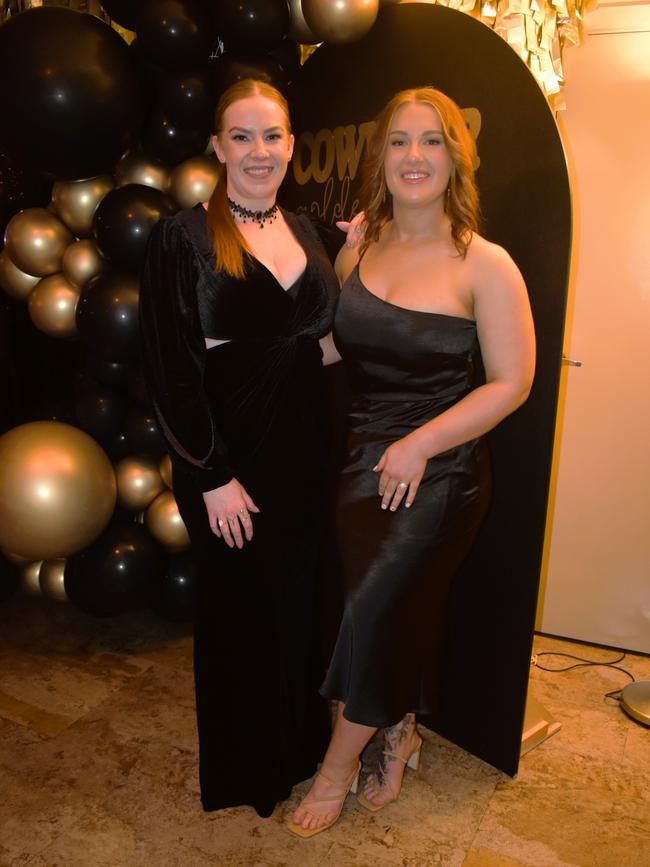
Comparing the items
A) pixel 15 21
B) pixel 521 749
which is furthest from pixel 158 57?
pixel 521 749

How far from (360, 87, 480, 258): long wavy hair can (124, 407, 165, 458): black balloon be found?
122 centimetres

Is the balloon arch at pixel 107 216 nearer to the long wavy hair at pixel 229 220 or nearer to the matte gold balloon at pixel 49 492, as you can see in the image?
the matte gold balloon at pixel 49 492

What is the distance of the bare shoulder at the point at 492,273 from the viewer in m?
1.53

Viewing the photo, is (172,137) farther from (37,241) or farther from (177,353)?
(177,353)

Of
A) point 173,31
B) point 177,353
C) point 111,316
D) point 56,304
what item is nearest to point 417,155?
point 177,353

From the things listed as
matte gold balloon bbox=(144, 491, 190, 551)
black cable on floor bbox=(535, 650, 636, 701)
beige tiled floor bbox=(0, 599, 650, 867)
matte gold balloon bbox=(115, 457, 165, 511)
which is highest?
matte gold balloon bbox=(115, 457, 165, 511)

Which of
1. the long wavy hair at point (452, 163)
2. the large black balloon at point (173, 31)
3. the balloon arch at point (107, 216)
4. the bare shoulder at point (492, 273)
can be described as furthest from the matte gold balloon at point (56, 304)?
the bare shoulder at point (492, 273)

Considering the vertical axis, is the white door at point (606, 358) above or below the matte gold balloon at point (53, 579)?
above

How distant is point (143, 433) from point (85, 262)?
604 millimetres

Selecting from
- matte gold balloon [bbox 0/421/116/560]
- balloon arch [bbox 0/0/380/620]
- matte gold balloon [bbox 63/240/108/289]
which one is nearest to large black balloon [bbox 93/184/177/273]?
balloon arch [bbox 0/0/380/620]

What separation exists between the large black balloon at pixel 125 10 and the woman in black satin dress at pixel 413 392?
1068 millimetres

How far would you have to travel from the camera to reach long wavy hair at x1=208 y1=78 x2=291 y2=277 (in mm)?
1535

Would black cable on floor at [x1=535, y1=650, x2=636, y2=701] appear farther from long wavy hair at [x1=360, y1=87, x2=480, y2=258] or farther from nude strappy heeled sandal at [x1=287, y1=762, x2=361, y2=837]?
long wavy hair at [x1=360, y1=87, x2=480, y2=258]

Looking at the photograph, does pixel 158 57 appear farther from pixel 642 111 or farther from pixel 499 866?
pixel 499 866
